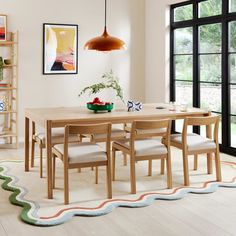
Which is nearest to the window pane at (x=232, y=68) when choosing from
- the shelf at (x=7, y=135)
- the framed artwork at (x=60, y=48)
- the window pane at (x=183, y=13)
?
the window pane at (x=183, y=13)

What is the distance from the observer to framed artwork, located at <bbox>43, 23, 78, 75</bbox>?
284 inches

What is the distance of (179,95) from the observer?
7484 mm

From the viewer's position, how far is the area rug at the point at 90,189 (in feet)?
12.8

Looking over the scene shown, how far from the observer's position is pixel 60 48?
7293mm

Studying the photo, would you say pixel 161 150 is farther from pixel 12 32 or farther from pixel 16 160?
pixel 12 32

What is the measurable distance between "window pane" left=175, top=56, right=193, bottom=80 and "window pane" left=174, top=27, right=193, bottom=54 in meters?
0.11

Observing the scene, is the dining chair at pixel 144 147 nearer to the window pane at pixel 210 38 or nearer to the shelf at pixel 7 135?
the window pane at pixel 210 38

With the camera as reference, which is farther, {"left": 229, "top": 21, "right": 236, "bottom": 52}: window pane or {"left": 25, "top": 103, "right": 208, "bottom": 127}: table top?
{"left": 229, "top": 21, "right": 236, "bottom": 52}: window pane

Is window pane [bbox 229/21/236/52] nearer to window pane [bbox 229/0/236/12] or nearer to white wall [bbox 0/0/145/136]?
window pane [bbox 229/0/236/12]

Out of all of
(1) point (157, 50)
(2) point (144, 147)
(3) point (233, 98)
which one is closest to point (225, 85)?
(3) point (233, 98)

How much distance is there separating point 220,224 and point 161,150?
1145 millimetres

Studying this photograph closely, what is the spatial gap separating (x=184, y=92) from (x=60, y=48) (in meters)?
2.09

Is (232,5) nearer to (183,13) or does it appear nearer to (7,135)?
(183,13)

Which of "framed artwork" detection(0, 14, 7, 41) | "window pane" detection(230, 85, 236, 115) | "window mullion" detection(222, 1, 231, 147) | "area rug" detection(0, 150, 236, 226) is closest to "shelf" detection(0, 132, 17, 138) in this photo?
"area rug" detection(0, 150, 236, 226)
